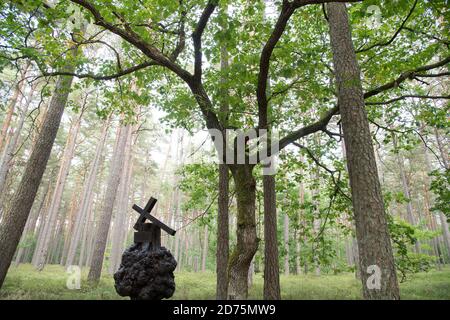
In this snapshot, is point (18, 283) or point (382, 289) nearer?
point (382, 289)

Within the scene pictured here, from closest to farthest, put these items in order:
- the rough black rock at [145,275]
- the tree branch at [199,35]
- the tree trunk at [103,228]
Answer: the rough black rock at [145,275] < the tree branch at [199,35] < the tree trunk at [103,228]

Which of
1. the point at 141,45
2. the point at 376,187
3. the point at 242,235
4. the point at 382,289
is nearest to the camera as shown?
the point at 382,289

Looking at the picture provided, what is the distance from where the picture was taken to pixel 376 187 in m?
4.19

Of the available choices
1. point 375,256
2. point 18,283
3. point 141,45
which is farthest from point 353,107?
point 18,283

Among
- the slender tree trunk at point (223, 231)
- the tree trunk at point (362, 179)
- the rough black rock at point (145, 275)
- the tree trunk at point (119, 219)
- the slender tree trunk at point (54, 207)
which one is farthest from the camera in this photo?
the tree trunk at point (119, 219)

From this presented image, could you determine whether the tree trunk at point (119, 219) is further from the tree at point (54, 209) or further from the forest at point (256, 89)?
the forest at point (256, 89)

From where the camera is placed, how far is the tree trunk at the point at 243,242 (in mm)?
→ 5465

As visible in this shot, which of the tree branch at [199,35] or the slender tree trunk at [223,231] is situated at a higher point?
the tree branch at [199,35]

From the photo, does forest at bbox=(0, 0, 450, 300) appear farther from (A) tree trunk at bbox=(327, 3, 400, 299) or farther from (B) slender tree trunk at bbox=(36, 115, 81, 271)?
(B) slender tree trunk at bbox=(36, 115, 81, 271)

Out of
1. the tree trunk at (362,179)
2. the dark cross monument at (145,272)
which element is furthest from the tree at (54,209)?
the tree trunk at (362,179)

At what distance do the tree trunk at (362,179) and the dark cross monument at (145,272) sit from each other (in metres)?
2.79

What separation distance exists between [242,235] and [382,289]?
2725mm
